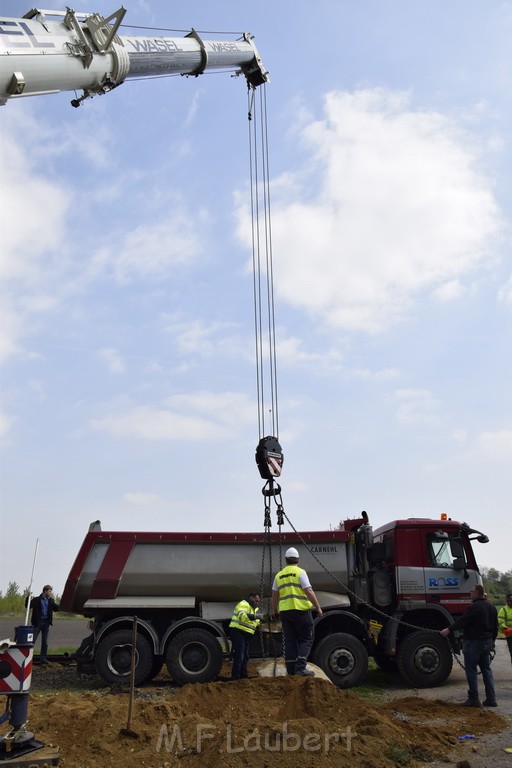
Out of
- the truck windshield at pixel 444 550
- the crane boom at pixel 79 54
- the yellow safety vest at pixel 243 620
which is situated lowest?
the yellow safety vest at pixel 243 620

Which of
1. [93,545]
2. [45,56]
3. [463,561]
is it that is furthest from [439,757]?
[45,56]

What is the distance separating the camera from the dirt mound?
6113 millimetres

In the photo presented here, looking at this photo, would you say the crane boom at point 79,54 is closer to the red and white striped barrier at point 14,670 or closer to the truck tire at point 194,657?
the red and white striped barrier at point 14,670

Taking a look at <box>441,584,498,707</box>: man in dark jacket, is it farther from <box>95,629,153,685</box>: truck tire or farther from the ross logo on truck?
<box>95,629,153,685</box>: truck tire

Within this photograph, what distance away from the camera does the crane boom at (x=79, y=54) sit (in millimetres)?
8938

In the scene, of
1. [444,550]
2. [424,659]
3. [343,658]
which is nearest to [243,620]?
[343,658]

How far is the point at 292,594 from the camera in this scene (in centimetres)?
942

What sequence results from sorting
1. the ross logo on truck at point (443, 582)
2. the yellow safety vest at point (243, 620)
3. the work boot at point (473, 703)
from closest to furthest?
the work boot at point (473, 703)
the yellow safety vest at point (243, 620)
the ross logo on truck at point (443, 582)

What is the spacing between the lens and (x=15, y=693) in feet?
21.0

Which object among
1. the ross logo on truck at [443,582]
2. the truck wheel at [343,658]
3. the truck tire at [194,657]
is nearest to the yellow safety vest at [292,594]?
the truck wheel at [343,658]

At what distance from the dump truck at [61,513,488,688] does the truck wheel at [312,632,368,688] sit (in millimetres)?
17

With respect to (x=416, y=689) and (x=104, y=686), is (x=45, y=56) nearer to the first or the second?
(x=104, y=686)

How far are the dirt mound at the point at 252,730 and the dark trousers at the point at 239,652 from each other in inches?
109

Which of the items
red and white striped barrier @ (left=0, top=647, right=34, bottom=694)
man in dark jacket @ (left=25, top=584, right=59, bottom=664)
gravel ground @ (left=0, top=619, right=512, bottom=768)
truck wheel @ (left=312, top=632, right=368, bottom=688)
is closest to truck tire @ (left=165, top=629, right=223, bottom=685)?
gravel ground @ (left=0, top=619, right=512, bottom=768)
